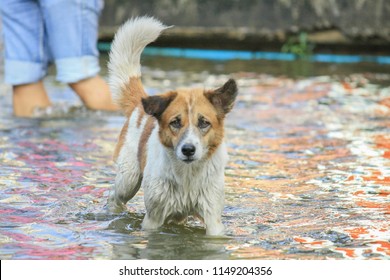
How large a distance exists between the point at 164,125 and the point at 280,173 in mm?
2169

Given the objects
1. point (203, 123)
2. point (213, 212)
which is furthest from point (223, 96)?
point (213, 212)

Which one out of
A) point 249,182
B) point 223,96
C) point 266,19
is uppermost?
point 266,19

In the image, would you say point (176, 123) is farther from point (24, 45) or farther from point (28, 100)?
point (28, 100)

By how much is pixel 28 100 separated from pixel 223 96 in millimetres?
4406

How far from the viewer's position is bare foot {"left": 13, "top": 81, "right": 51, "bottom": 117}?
910 centimetres

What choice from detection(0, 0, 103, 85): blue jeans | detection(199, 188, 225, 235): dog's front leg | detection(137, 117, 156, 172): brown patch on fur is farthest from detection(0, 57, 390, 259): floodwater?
detection(0, 0, 103, 85): blue jeans

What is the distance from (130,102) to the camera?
6.14 metres

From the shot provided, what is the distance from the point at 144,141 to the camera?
561 centimetres

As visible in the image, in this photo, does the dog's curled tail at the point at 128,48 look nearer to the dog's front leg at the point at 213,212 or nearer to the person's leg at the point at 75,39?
the dog's front leg at the point at 213,212

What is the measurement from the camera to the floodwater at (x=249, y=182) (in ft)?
16.8

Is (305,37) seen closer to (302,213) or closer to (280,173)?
(280,173)

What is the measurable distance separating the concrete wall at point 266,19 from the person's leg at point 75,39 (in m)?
4.74

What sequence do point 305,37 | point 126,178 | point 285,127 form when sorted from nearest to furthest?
point 126,178, point 285,127, point 305,37
